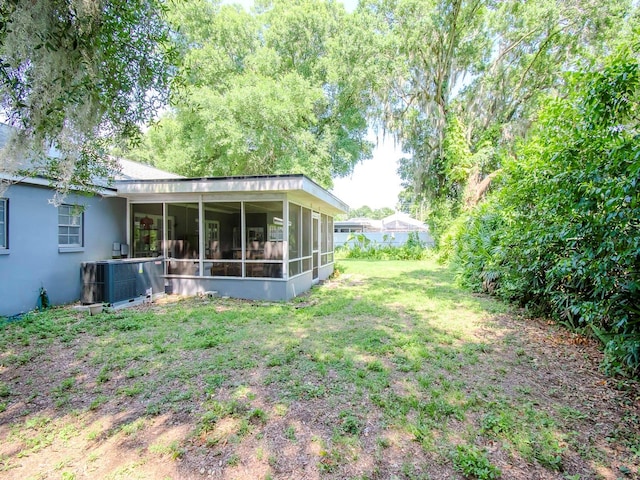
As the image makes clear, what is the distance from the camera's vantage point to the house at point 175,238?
6660 mm

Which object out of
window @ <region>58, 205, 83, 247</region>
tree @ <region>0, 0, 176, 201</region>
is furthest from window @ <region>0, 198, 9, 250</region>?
tree @ <region>0, 0, 176, 201</region>

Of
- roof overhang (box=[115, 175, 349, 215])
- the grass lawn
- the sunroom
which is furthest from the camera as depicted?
the sunroom

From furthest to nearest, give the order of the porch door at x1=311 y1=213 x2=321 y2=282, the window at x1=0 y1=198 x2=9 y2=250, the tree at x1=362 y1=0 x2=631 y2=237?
1. the tree at x1=362 y1=0 x2=631 y2=237
2. the porch door at x1=311 y1=213 x2=321 y2=282
3. the window at x1=0 y1=198 x2=9 y2=250

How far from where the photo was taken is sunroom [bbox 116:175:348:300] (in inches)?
307

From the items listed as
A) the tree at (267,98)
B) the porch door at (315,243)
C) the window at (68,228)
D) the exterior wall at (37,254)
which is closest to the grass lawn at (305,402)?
the exterior wall at (37,254)

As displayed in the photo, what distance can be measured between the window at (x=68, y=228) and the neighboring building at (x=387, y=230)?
17.4m

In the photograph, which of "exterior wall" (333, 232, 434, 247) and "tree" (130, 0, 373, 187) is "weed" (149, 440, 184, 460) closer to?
"tree" (130, 0, 373, 187)

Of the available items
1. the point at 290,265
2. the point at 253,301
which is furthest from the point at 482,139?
the point at 253,301

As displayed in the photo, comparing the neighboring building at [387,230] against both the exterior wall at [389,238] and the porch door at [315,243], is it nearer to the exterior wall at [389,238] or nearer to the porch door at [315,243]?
the exterior wall at [389,238]

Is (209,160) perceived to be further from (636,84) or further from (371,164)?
(636,84)

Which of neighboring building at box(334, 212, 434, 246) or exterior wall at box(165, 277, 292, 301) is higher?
neighboring building at box(334, 212, 434, 246)

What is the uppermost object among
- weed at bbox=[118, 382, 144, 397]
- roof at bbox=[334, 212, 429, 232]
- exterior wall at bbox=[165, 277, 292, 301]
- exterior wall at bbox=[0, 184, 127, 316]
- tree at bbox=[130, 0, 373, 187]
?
tree at bbox=[130, 0, 373, 187]

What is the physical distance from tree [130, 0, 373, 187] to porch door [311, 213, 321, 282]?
17.4 feet

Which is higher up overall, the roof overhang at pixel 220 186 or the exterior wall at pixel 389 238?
the roof overhang at pixel 220 186
